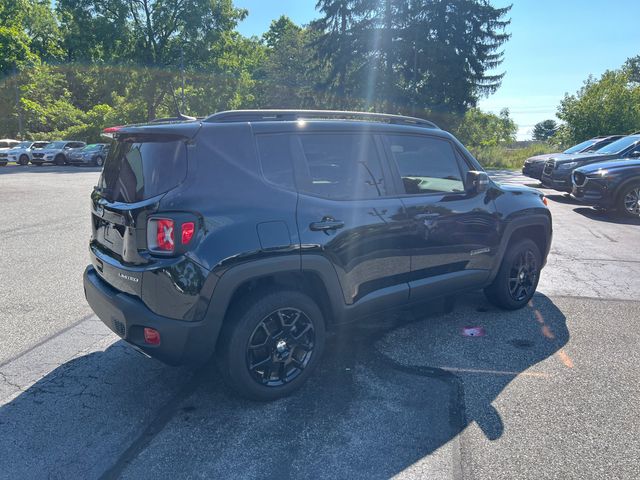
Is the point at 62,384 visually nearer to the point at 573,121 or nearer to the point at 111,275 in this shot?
the point at 111,275

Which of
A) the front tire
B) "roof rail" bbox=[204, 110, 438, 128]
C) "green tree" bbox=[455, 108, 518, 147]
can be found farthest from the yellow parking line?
"green tree" bbox=[455, 108, 518, 147]

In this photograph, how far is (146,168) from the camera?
3.02 m

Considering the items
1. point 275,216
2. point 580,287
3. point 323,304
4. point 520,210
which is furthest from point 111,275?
point 580,287

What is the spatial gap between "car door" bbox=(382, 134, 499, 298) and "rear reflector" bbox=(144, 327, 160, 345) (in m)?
1.94

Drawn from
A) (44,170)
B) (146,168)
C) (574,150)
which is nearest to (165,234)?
A: (146,168)

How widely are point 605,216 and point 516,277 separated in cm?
762

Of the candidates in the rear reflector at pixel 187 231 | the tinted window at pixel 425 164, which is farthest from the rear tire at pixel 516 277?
the rear reflector at pixel 187 231

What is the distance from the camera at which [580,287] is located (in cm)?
581

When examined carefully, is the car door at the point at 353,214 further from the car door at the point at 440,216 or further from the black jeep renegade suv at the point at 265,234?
the car door at the point at 440,216

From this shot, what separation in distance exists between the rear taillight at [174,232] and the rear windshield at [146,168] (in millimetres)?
202

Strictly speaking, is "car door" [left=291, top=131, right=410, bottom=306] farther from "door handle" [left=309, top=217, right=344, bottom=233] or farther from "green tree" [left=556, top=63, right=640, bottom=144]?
"green tree" [left=556, top=63, right=640, bottom=144]

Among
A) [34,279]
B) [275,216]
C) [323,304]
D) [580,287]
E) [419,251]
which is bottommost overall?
[34,279]

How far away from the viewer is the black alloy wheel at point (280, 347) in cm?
318

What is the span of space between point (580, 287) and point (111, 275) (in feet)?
17.0
